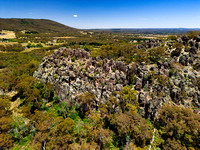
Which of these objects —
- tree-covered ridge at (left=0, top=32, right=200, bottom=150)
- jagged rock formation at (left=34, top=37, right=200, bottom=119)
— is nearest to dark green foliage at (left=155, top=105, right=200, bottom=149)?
tree-covered ridge at (left=0, top=32, right=200, bottom=150)

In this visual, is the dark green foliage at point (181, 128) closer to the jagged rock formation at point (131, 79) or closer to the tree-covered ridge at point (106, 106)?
the tree-covered ridge at point (106, 106)

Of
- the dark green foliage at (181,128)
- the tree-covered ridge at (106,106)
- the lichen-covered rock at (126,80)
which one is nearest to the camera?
the dark green foliage at (181,128)

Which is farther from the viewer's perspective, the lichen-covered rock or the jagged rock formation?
the jagged rock formation

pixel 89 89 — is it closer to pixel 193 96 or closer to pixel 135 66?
pixel 135 66

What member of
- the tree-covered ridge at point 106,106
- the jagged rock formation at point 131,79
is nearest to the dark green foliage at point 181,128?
the tree-covered ridge at point 106,106

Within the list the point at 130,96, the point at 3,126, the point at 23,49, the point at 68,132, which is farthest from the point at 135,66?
the point at 23,49

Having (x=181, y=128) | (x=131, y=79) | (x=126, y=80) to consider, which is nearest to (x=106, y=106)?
(x=126, y=80)

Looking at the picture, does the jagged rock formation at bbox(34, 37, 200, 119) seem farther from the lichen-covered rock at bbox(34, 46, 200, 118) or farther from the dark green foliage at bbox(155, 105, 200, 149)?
the dark green foliage at bbox(155, 105, 200, 149)

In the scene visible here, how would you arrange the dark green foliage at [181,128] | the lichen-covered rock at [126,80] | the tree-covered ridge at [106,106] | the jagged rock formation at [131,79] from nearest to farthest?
the dark green foliage at [181,128], the tree-covered ridge at [106,106], the lichen-covered rock at [126,80], the jagged rock formation at [131,79]

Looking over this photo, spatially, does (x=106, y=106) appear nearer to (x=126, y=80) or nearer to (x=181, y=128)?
(x=126, y=80)
